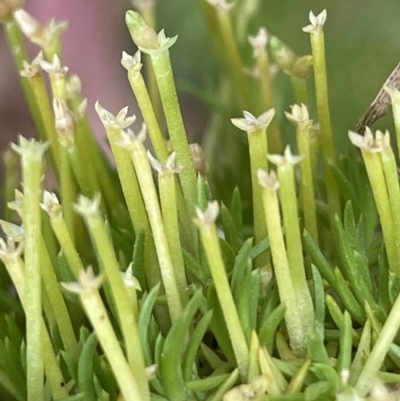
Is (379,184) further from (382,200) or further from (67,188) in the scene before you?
(67,188)

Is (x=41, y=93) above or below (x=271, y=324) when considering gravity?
above

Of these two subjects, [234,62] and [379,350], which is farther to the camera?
[234,62]

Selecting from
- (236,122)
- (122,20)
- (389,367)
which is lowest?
(389,367)

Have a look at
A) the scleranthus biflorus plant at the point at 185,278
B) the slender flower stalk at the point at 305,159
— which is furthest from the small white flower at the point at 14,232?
the slender flower stalk at the point at 305,159

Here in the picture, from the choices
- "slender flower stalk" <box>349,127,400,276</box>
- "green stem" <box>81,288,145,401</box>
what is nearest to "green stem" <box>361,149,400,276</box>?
"slender flower stalk" <box>349,127,400,276</box>

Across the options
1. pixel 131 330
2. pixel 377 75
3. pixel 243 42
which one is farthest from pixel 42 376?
pixel 377 75

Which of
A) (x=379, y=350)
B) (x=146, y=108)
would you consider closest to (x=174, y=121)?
(x=146, y=108)

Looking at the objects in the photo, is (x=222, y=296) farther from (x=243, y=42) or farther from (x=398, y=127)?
(x=243, y=42)
